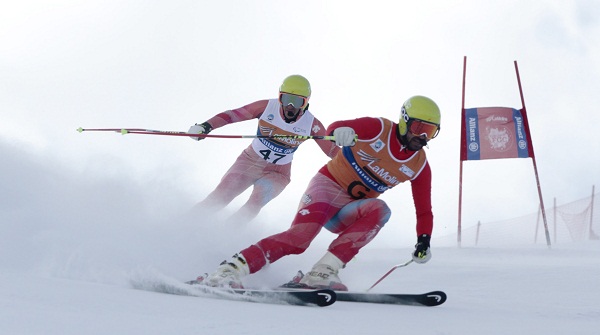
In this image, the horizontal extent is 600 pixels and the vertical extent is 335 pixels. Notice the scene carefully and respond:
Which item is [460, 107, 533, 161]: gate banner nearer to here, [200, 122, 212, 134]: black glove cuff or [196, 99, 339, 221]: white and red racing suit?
[196, 99, 339, 221]: white and red racing suit

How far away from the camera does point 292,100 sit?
253 inches

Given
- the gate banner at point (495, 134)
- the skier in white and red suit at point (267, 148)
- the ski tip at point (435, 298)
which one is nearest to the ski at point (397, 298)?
the ski tip at point (435, 298)

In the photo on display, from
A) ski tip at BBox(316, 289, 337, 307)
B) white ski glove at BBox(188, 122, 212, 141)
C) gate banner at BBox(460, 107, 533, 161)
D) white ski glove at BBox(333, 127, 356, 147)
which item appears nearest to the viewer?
ski tip at BBox(316, 289, 337, 307)

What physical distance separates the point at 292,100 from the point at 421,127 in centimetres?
207

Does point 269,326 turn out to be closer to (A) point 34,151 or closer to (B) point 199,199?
(B) point 199,199

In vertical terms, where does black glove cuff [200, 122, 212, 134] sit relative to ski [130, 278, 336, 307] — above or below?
above

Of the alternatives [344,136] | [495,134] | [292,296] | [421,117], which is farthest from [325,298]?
[495,134]

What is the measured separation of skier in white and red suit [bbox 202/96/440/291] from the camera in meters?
4.46

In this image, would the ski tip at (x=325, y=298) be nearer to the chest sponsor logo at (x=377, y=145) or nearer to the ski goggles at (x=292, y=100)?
the chest sponsor logo at (x=377, y=145)

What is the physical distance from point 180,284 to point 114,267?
99 cm

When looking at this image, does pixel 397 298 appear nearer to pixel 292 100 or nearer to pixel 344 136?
pixel 344 136

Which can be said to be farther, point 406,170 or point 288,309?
point 406,170

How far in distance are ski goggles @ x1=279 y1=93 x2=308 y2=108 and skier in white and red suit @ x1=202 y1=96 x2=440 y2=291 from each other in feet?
4.94

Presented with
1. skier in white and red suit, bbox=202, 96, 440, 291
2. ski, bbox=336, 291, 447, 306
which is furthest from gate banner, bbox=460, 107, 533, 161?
ski, bbox=336, 291, 447, 306
